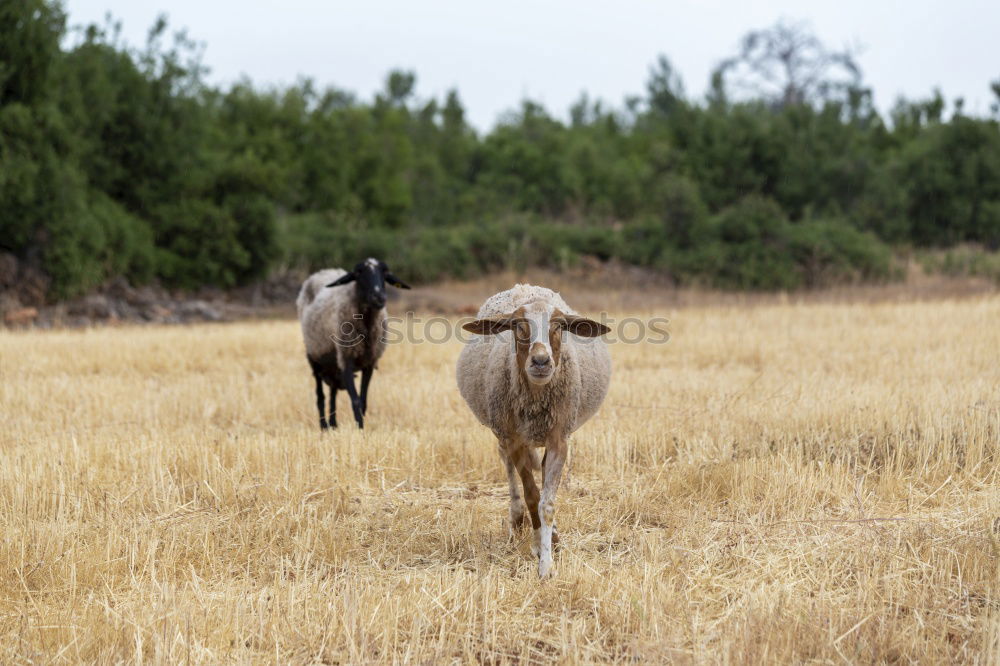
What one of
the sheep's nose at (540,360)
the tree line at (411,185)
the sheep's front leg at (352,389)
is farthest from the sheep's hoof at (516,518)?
the tree line at (411,185)

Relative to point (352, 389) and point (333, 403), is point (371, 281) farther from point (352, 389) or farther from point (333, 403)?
point (333, 403)

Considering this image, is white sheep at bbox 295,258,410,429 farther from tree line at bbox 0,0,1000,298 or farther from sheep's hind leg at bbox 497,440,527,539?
tree line at bbox 0,0,1000,298

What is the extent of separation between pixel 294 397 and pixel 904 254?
92.4 feet

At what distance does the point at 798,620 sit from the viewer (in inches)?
163

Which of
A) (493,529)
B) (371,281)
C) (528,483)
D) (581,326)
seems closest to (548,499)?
(528,483)

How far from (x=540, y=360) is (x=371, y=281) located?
4.97 m

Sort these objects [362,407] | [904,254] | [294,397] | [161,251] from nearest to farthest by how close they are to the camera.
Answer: [362,407] → [294,397] → [161,251] → [904,254]

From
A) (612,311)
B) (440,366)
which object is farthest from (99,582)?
(612,311)

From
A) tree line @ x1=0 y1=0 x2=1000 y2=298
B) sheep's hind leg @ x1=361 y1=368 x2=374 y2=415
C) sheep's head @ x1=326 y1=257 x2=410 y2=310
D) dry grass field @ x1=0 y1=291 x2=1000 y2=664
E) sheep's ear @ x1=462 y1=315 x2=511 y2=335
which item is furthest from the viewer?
tree line @ x1=0 y1=0 x2=1000 y2=298

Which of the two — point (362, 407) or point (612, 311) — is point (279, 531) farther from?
point (612, 311)

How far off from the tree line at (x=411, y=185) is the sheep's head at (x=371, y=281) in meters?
15.5

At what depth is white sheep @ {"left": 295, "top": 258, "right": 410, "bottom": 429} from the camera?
9.50 m

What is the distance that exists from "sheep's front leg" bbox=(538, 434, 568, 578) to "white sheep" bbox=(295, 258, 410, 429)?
13.2 ft

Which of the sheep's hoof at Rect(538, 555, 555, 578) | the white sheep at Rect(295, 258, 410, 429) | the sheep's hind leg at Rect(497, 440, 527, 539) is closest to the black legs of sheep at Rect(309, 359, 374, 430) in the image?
the white sheep at Rect(295, 258, 410, 429)
